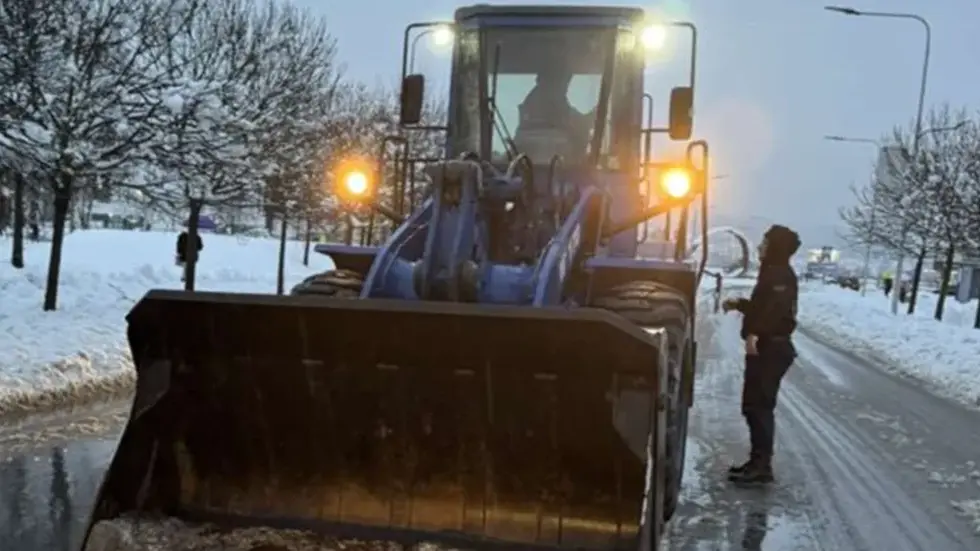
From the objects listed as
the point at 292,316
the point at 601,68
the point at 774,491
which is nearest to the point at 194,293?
the point at 292,316

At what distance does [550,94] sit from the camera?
6.51 meters

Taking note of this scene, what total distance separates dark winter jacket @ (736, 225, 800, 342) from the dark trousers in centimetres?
10

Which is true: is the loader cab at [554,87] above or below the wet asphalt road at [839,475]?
above

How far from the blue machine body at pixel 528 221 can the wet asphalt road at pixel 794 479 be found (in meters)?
1.65

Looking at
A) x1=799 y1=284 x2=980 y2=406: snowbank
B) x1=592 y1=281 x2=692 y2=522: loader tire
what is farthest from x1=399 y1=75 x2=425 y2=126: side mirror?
x1=799 y1=284 x2=980 y2=406: snowbank

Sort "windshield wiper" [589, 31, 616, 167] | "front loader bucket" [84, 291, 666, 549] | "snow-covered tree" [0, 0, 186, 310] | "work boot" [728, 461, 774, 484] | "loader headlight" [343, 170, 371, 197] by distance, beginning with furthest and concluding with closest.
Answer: "snow-covered tree" [0, 0, 186, 310]
"work boot" [728, 461, 774, 484]
"loader headlight" [343, 170, 371, 197]
"windshield wiper" [589, 31, 616, 167]
"front loader bucket" [84, 291, 666, 549]

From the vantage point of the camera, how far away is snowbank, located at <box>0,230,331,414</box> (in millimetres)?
9641

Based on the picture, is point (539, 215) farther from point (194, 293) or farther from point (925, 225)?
point (925, 225)

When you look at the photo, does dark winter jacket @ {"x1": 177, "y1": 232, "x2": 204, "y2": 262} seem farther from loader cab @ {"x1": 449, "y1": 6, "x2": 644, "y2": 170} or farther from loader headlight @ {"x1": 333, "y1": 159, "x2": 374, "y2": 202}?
loader cab @ {"x1": 449, "y1": 6, "x2": 644, "y2": 170}

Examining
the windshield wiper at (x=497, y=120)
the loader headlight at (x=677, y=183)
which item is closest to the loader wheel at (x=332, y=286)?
the windshield wiper at (x=497, y=120)

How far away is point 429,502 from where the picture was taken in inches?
171

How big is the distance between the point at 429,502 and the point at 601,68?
3271mm

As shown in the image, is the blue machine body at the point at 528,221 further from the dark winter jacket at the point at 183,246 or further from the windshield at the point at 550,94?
the dark winter jacket at the point at 183,246

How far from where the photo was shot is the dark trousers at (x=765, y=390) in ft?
24.1
